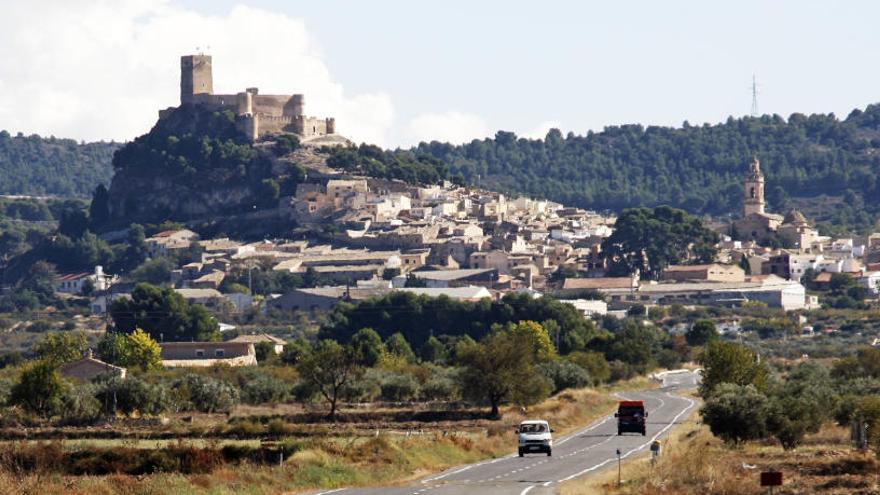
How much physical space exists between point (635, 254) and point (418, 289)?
36148 mm

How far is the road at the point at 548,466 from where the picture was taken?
41.6 metres

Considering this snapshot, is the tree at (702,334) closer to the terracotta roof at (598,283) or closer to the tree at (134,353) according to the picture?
the tree at (134,353)

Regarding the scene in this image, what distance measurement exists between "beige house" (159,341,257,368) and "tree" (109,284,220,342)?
13590mm

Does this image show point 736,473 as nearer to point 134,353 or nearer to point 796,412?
point 796,412

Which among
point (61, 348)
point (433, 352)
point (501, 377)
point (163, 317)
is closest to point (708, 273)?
point (163, 317)

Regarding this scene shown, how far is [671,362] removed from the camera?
12106cm

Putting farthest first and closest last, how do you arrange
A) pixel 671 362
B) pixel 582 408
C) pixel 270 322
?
1. pixel 270 322
2. pixel 671 362
3. pixel 582 408

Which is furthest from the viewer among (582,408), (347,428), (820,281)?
(820,281)

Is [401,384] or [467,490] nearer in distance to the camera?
[467,490]

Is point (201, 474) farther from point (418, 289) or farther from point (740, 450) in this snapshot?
point (418, 289)

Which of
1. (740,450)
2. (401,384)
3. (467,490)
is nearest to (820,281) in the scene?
(401,384)

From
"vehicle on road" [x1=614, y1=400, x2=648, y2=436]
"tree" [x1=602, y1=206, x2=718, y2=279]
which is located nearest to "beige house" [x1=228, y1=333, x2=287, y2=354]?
"tree" [x1=602, y1=206, x2=718, y2=279]

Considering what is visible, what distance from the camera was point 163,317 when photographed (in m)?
144

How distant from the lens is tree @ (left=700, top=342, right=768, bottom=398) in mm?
71812
